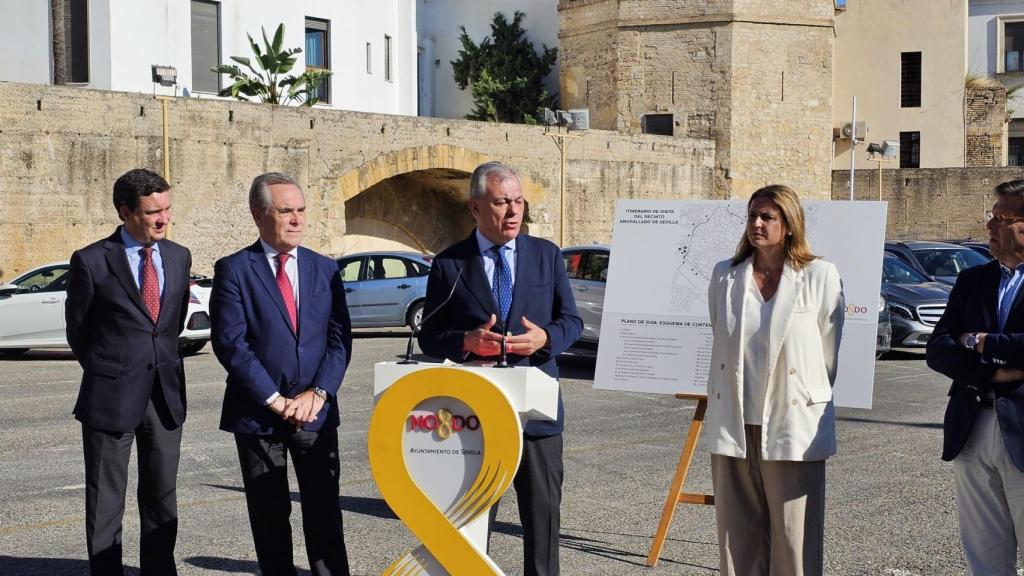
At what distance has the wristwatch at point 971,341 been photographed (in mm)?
4332

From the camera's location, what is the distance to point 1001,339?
4.27 meters

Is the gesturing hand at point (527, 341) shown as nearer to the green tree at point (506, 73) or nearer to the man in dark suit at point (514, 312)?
the man in dark suit at point (514, 312)

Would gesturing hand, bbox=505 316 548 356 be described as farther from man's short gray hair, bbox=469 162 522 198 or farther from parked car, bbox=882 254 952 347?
parked car, bbox=882 254 952 347

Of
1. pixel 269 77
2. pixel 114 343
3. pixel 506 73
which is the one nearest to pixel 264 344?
pixel 114 343

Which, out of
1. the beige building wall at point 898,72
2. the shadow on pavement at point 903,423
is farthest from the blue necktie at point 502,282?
the beige building wall at point 898,72

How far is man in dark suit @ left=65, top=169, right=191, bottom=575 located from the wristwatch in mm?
3066

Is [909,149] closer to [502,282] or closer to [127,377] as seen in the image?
[502,282]

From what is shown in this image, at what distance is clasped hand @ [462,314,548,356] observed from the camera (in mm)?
4254

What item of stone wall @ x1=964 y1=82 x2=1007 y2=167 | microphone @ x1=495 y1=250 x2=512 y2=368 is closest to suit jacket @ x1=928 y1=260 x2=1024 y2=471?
microphone @ x1=495 y1=250 x2=512 y2=368

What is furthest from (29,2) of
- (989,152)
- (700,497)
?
(989,152)

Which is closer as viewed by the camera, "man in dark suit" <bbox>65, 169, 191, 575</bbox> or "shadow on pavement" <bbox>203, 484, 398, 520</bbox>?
"man in dark suit" <bbox>65, 169, 191, 575</bbox>

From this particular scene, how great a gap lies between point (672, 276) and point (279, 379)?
2351 millimetres

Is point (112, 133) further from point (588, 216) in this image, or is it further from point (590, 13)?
point (590, 13)

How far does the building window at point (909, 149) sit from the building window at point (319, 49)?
21.1 m
